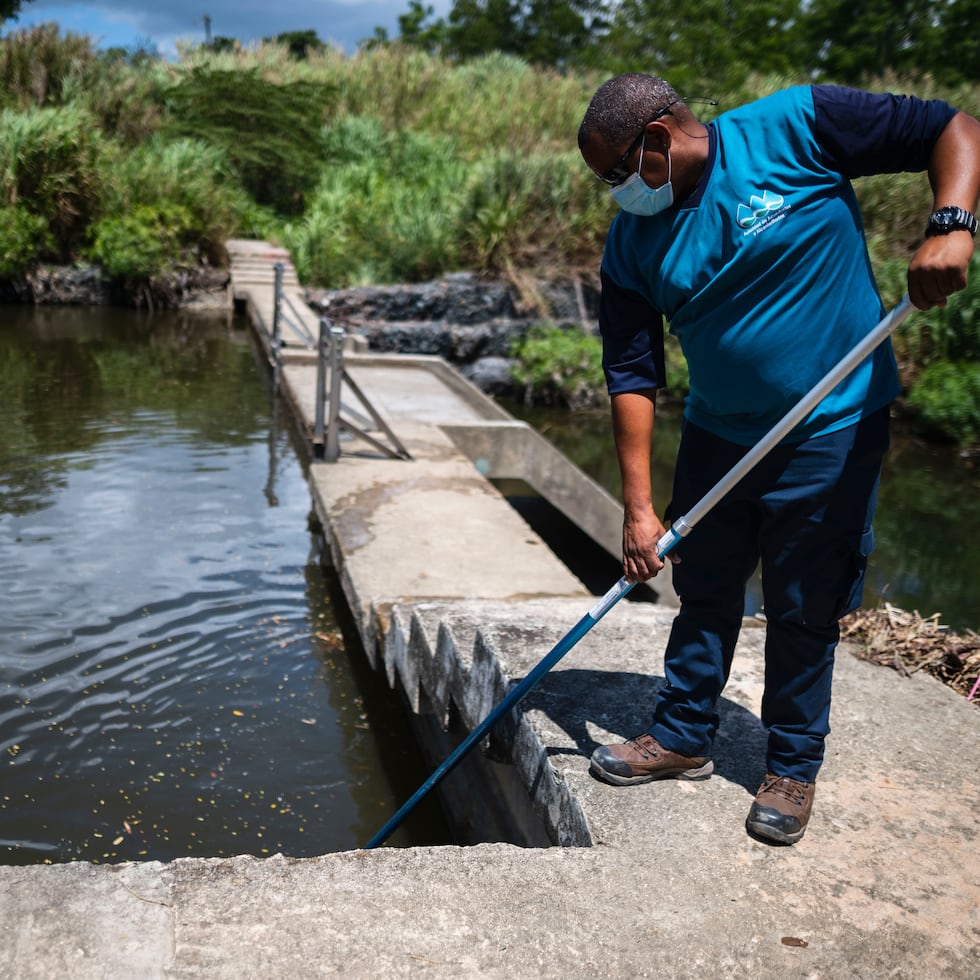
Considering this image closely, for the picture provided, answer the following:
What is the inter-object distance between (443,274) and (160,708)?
1072 cm

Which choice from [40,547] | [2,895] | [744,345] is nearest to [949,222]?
[744,345]

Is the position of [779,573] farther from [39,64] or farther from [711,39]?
[711,39]

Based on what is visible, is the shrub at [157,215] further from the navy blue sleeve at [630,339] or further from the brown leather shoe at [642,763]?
the brown leather shoe at [642,763]

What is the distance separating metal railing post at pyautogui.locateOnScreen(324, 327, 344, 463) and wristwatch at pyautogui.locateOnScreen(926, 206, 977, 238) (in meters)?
4.93

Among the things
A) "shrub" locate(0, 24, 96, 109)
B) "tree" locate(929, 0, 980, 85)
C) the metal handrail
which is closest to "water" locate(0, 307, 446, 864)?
the metal handrail

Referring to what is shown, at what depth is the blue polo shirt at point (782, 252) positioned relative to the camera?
2297 millimetres

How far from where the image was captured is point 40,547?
6.16m

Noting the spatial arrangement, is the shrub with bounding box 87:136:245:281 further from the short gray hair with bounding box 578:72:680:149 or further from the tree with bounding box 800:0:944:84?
the tree with bounding box 800:0:944:84

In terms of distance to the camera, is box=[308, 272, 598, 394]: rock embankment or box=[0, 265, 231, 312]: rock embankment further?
box=[0, 265, 231, 312]: rock embankment

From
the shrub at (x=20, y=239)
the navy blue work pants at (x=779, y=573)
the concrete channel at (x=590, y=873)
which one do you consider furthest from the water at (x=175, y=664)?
the shrub at (x=20, y=239)

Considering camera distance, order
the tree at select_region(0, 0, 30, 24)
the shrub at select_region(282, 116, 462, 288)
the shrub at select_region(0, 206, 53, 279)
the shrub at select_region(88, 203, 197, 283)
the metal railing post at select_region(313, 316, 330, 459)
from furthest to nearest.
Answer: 1. the tree at select_region(0, 0, 30, 24)
2. the shrub at select_region(88, 203, 197, 283)
3. the shrub at select_region(282, 116, 462, 288)
4. the shrub at select_region(0, 206, 53, 279)
5. the metal railing post at select_region(313, 316, 330, 459)

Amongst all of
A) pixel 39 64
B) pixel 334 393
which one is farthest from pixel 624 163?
pixel 39 64

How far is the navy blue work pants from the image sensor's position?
2.42 m

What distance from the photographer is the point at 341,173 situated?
62.9ft
